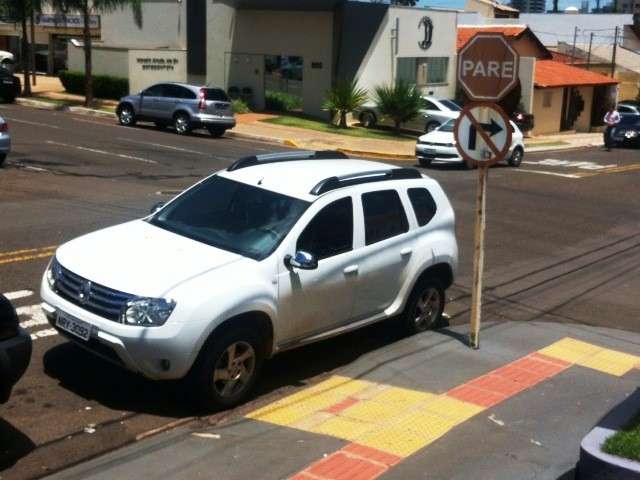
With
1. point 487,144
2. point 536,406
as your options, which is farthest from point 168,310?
point 487,144

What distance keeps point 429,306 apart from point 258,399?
2.55m

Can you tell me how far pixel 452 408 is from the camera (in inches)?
275

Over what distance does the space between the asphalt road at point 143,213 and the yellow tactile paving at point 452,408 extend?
1.20 m

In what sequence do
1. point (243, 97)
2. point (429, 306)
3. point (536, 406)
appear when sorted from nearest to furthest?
point (536, 406) → point (429, 306) → point (243, 97)

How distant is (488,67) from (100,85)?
33.1 meters

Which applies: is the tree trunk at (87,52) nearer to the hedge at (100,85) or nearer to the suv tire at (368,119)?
the hedge at (100,85)

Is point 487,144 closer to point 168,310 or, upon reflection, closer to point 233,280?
point 233,280

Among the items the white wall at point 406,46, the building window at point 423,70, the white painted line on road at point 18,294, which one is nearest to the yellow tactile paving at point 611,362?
the white painted line on road at point 18,294

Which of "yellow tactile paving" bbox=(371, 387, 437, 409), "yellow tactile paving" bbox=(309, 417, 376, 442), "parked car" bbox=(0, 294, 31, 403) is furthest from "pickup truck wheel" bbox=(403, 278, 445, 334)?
"parked car" bbox=(0, 294, 31, 403)

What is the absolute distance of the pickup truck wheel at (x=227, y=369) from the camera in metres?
6.55

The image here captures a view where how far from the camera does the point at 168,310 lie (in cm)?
638

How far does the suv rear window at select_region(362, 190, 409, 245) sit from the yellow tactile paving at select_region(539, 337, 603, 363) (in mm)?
1821

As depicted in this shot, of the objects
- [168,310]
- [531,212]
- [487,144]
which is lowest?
[531,212]

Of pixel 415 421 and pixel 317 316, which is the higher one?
pixel 317 316
